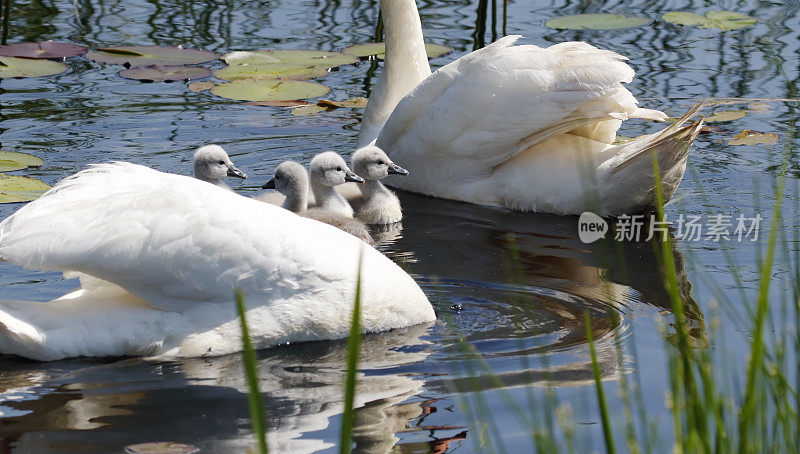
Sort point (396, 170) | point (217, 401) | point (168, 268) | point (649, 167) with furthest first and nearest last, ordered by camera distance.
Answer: point (396, 170), point (649, 167), point (168, 268), point (217, 401)

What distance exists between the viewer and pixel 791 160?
7.34m

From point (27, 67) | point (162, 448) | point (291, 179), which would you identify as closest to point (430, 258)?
point (291, 179)

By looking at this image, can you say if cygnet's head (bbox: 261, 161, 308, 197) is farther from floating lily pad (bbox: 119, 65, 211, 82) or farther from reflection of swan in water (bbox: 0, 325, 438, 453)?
floating lily pad (bbox: 119, 65, 211, 82)

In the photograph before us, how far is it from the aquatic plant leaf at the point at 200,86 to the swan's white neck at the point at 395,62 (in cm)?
165

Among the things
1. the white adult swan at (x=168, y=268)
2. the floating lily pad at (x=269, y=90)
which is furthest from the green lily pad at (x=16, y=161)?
the white adult swan at (x=168, y=268)

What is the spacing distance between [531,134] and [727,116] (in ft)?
7.04

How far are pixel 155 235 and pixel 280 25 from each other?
6.60 meters

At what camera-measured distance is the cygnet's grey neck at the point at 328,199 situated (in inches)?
257

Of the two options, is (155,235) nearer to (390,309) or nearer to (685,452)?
(390,309)

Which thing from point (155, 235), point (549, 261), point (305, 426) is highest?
point (155, 235)

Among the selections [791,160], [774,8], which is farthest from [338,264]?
[774,8]

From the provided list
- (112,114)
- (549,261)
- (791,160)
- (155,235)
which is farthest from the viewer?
(112,114)

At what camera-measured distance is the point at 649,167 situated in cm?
646

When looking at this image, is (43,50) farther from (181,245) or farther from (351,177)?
(181,245)
